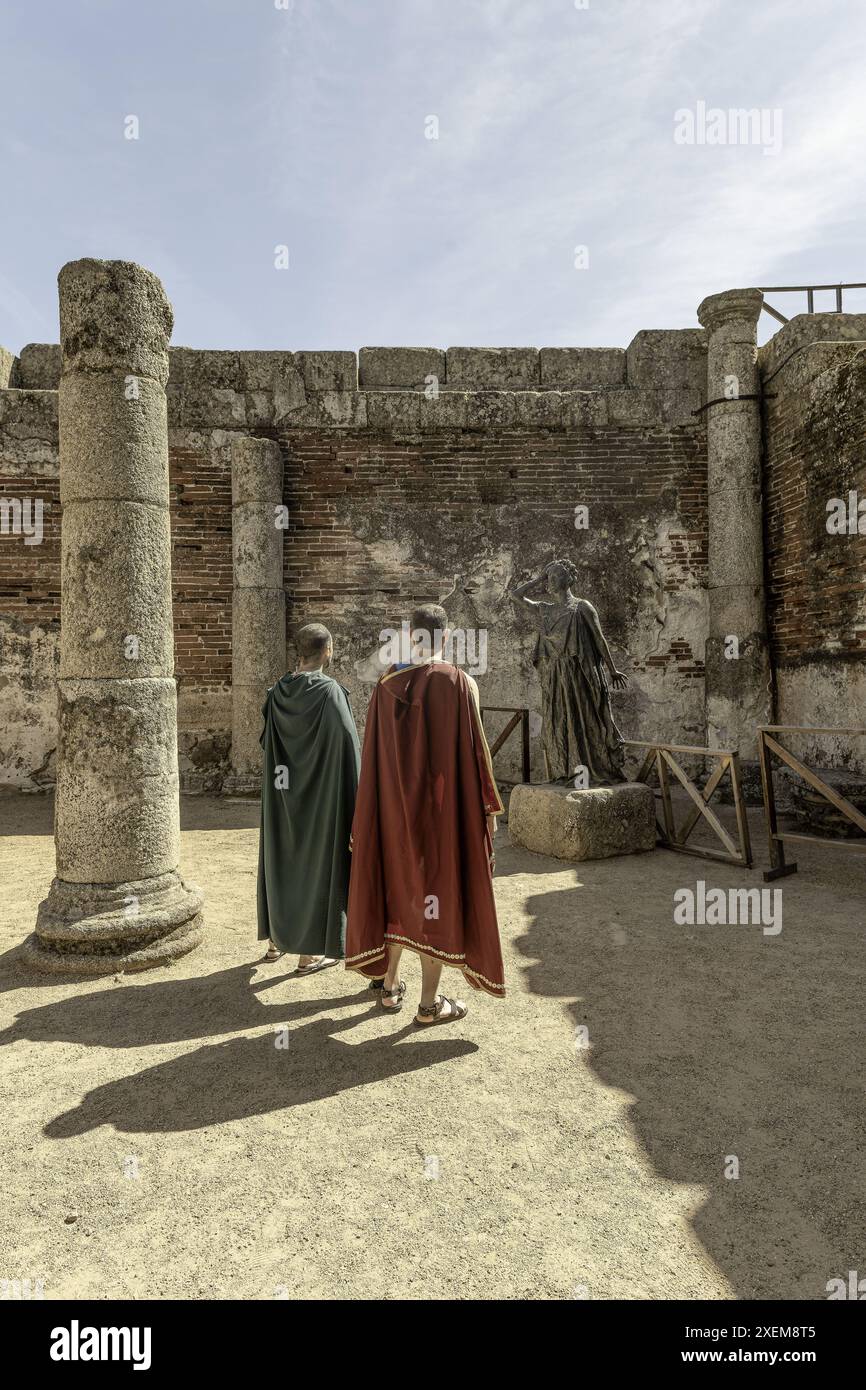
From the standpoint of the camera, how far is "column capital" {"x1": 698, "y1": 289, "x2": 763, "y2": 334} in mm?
8062

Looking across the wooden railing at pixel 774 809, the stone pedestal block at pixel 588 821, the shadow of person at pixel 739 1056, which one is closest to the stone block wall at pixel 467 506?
the stone pedestal block at pixel 588 821

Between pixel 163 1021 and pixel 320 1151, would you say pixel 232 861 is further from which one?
pixel 320 1151

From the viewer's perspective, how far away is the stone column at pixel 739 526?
823cm

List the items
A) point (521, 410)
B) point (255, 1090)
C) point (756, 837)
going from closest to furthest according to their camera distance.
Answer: point (255, 1090)
point (756, 837)
point (521, 410)

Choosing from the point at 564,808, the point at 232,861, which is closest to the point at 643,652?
the point at 564,808

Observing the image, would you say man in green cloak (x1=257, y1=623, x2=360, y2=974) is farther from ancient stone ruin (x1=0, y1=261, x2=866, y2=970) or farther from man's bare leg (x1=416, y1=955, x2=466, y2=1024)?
ancient stone ruin (x1=0, y1=261, x2=866, y2=970)

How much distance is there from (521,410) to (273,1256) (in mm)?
8133

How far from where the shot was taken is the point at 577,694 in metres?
6.42

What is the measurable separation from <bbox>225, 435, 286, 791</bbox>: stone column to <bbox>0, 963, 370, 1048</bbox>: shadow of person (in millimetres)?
4550

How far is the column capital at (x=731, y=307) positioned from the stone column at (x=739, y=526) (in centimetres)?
1

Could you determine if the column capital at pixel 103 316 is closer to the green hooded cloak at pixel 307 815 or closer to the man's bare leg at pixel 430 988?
the green hooded cloak at pixel 307 815

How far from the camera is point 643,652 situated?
8.78m

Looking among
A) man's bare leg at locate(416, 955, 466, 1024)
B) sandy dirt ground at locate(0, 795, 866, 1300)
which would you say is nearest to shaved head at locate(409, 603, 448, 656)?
man's bare leg at locate(416, 955, 466, 1024)

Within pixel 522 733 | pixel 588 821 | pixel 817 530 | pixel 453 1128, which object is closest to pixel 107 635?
pixel 453 1128
